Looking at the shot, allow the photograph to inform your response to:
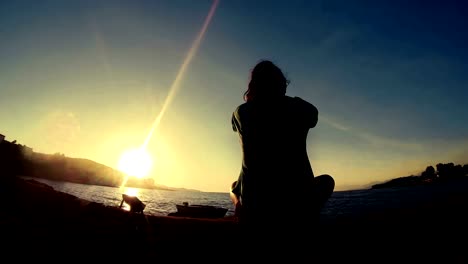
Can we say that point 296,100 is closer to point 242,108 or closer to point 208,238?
point 242,108

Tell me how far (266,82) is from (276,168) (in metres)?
0.69

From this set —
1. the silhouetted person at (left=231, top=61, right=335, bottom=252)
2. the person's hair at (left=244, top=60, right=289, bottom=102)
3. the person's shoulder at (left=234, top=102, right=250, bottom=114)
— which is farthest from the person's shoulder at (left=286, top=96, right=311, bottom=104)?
the person's shoulder at (left=234, top=102, right=250, bottom=114)

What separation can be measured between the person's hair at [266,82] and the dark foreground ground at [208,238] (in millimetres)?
960

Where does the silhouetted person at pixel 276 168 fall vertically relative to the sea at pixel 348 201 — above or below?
above

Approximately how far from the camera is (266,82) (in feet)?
5.82

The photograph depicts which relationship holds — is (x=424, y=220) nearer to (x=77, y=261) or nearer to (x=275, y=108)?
(x=275, y=108)

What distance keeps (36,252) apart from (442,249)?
96.6 inches

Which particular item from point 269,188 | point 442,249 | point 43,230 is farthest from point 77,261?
point 442,249

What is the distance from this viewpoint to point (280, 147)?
1.54m

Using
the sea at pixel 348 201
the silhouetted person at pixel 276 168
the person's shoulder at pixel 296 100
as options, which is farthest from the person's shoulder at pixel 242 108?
the sea at pixel 348 201

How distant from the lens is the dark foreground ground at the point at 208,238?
1.32m

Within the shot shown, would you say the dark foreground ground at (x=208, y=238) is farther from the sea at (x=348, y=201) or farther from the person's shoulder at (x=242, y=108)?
the person's shoulder at (x=242, y=108)

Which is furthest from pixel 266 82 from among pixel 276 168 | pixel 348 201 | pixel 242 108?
pixel 348 201

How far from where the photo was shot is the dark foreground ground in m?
1.32
